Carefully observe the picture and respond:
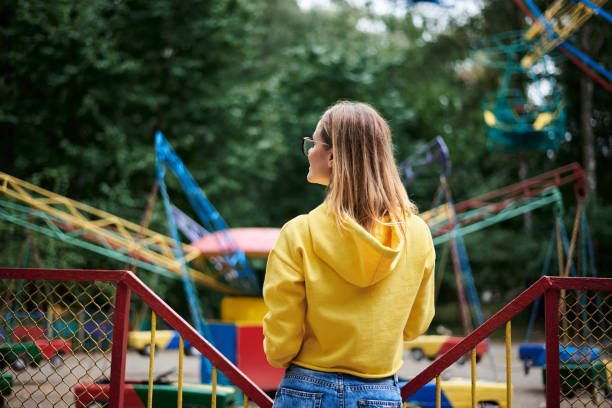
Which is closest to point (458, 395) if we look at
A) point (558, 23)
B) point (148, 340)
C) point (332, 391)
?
point (332, 391)

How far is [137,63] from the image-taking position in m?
12.9

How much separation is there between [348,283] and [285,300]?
0.64 ft

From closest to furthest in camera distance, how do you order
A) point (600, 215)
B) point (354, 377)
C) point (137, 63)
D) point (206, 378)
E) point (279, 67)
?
point (354, 377)
point (206, 378)
point (137, 63)
point (600, 215)
point (279, 67)

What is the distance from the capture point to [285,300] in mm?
1620

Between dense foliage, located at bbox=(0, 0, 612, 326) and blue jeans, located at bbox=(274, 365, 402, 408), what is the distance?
8.67 m

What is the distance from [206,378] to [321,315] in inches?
229

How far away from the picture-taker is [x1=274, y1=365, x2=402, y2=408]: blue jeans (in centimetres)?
159

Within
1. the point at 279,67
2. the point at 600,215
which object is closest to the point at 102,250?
the point at 279,67

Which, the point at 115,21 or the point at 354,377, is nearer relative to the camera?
the point at 354,377

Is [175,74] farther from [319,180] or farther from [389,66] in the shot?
[319,180]

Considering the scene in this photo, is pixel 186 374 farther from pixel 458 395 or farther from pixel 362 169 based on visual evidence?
pixel 362 169

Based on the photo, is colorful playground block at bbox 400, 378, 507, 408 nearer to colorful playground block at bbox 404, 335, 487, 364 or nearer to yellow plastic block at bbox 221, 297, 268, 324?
yellow plastic block at bbox 221, 297, 268, 324

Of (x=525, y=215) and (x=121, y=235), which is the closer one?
(x=121, y=235)

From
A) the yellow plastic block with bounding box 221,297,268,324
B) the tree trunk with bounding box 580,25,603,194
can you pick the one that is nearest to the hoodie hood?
the yellow plastic block with bounding box 221,297,268,324
